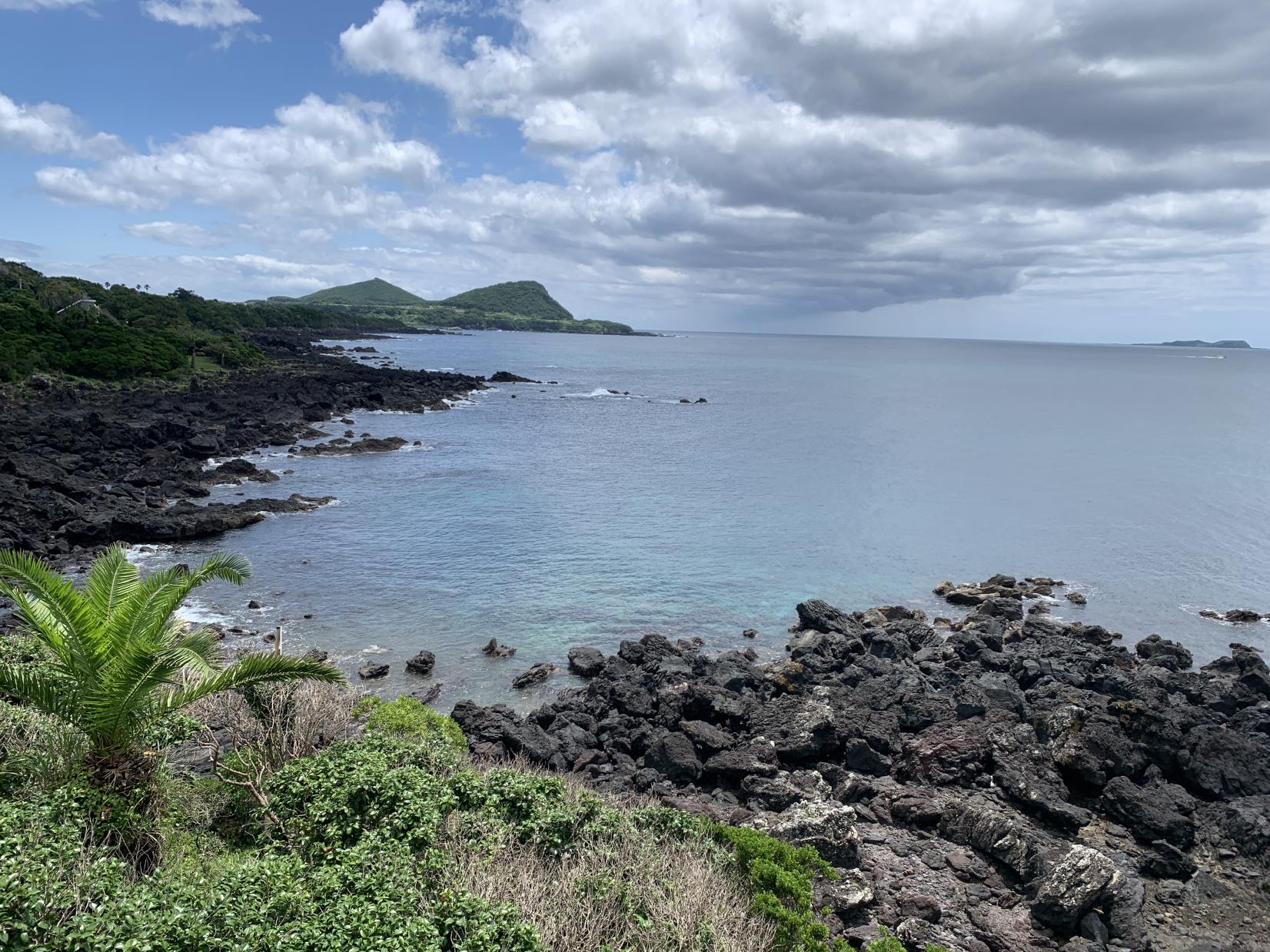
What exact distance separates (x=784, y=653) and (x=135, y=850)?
20.7m

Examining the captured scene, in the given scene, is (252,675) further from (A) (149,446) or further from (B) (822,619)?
(A) (149,446)

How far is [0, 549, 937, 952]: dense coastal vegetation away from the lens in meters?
9.55

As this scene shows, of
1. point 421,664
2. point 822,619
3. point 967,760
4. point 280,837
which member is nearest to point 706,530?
point 822,619

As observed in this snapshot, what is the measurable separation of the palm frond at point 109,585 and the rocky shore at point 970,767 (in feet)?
29.2

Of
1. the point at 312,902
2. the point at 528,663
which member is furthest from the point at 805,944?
the point at 528,663

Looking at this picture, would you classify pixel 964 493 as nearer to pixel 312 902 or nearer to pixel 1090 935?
pixel 1090 935

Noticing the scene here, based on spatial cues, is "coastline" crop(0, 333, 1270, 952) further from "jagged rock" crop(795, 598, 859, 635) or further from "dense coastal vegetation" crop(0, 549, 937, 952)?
"dense coastal vegetation" crop(0, 549, 937, 952)

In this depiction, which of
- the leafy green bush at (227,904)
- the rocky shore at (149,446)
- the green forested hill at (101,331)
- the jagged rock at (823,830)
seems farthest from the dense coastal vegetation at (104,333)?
→ the jagged rock at (823,830)

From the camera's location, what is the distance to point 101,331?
85438mm

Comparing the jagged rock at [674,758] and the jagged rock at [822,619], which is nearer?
the jagged rock at [674,758]

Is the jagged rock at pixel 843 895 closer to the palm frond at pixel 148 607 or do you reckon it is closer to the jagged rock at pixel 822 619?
the palm frond at pixel 148 607

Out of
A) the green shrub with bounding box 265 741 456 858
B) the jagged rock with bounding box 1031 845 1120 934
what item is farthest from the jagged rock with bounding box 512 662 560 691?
the jagged rock with bounding box 1031 845 1120 934

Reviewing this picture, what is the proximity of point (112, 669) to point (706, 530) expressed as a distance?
33265 millimetres

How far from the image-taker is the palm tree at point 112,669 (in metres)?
12.2
